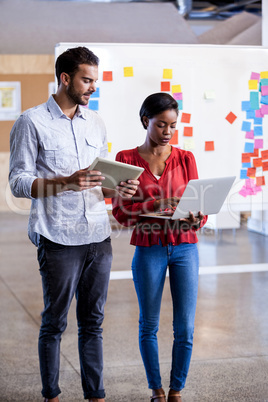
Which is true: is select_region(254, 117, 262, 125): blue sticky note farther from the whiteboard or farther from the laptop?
the laptop

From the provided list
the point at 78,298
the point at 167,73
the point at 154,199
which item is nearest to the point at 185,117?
the point at 167,73

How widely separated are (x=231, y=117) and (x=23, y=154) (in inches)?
84.3

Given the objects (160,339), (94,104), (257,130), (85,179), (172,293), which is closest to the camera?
(85,179)

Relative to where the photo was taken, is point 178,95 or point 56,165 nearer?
point 56,165

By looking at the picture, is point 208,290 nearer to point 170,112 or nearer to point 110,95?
point 110,95

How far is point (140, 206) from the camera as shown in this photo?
2359 mm

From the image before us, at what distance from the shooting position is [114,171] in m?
2.06

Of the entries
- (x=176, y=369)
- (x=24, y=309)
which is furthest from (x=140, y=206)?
(x=24, y=309)

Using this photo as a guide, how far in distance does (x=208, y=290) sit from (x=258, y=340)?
1296mm

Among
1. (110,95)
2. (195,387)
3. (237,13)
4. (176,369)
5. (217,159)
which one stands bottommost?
(195,387)

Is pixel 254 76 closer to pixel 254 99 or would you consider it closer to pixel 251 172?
pixel 254 99

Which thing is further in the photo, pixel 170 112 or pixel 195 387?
pixel 195 387

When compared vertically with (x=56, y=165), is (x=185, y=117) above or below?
above

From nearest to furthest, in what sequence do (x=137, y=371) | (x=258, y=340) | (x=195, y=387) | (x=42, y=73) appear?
1. (x=195, y=387)
2. (x=137, y=371)
3. (x=258, y=340)
4. (x=42, y=73)
